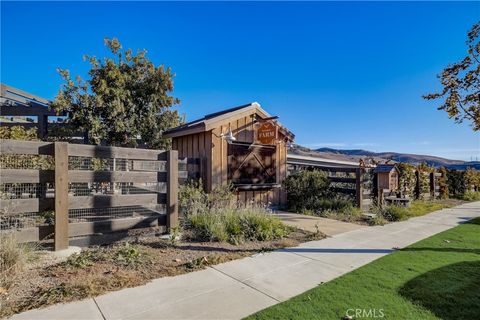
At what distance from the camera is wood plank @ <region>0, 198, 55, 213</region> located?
12.3 feet

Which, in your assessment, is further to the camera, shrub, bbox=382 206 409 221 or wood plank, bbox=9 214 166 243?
shrub, bbox=382 206 409 221

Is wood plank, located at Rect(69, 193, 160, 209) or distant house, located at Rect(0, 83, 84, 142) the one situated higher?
distant house, located at Rect(0, 83, 84, 142)

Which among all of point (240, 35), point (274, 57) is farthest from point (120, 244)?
point (274, 57)

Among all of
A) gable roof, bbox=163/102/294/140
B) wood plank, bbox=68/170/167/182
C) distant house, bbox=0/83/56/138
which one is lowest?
wood plank, bbox=68/170/167/182

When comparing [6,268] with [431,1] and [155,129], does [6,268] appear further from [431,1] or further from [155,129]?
[431,1]

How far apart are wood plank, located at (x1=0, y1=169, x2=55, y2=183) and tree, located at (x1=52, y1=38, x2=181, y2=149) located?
24.4 ft

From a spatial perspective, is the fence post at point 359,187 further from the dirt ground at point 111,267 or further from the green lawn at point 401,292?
the dirt ground at point 111,267

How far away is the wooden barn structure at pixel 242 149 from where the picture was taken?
8.45m

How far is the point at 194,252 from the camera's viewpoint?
Answer: 4.45 meters

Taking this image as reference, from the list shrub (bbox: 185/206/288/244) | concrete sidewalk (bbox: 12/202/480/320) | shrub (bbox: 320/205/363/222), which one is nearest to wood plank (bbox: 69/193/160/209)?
shrub (bbox: 185/206/288/244)

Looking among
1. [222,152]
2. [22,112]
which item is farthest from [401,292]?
[22,112]

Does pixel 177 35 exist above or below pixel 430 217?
above

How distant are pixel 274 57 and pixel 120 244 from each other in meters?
10.8

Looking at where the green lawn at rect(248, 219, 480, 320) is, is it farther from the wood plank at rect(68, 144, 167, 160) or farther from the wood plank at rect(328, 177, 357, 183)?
the wood plank at rect(328, 177, 357, 183)
